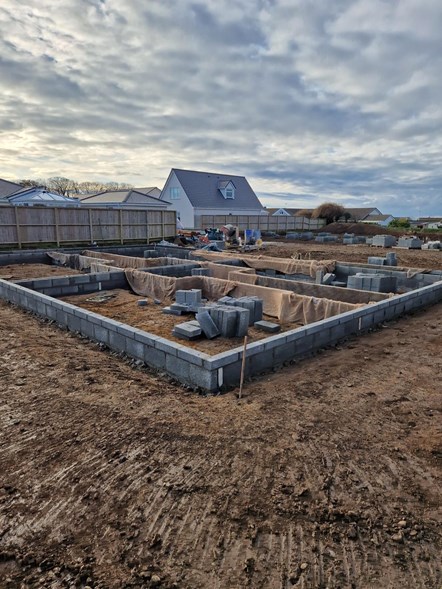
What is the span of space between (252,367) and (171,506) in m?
2.29

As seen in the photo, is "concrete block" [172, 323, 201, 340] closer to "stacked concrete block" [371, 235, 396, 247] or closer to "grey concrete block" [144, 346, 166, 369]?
"grey concrete block" [144, 346, 166, 369]

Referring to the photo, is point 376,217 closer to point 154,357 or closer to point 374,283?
point 374,283

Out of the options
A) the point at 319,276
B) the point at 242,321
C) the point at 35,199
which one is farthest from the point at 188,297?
the point at 35,199

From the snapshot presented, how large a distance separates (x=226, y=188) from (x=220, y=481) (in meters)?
37.1

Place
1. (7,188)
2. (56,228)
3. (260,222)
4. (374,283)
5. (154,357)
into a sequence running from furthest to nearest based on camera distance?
(7,188) < (260,222) < (56,228) < (374,283) < (154,357)

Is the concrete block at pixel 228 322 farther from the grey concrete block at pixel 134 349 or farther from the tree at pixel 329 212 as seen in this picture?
the tree at pixel 329 212

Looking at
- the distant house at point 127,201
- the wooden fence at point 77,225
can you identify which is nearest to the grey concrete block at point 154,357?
the wooden fence at point 77,225

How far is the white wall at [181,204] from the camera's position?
34938 mm

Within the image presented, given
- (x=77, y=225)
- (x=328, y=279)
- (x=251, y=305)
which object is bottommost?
(x=328, y=279)

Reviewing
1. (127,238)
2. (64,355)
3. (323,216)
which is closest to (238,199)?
(323,216)

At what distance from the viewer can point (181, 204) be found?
35.8m

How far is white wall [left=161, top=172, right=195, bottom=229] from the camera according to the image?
34.9 meters

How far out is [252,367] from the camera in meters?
4.59

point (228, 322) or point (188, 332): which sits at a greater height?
point (228, 322)
